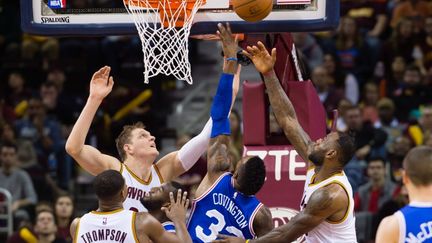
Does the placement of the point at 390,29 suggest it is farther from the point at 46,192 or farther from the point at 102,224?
the point at 102,224

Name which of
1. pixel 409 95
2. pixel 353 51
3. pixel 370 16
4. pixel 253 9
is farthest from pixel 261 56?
pixel 370 16

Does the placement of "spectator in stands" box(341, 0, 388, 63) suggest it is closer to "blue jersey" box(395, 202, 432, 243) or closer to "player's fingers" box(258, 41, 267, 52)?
"player's fingers" box(258, 41, 267, 52)

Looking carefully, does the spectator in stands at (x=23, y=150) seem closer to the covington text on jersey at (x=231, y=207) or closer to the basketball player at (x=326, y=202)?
the covington text on jersey at (x=231, y=207)

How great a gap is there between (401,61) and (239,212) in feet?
22.2

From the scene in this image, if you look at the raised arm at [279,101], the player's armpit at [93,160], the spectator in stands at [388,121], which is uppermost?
the raised arm at [279,101]

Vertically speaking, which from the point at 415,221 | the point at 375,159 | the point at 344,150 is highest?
the point at 344,150

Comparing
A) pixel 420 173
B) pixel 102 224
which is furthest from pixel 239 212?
pixel 420 173

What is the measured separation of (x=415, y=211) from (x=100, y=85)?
2726mm

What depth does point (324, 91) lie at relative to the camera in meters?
13.2

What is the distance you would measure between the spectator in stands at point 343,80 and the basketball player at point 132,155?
5.98 m

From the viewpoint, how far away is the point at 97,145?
44.7 feet

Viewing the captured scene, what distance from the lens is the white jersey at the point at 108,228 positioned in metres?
6.83

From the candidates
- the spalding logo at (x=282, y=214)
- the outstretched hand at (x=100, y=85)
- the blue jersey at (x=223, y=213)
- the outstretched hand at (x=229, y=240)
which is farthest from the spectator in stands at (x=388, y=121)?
the outstretched hand at (x=229, y=240)

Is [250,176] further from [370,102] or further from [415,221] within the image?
[370,102]
